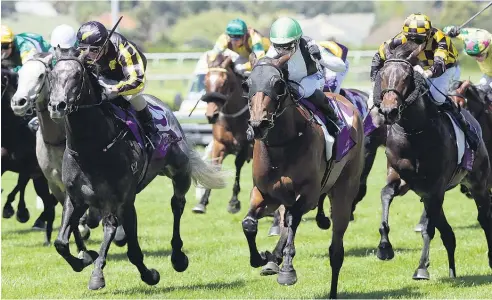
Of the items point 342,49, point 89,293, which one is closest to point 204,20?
point 342,49

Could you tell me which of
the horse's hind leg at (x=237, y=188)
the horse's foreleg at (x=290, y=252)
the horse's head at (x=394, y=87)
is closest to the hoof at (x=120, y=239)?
the horse's foreleg at (x=290, y=252)

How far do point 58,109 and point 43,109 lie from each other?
197 centimetres

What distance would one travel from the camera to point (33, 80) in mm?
9336

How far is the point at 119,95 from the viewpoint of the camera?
8.89 metres

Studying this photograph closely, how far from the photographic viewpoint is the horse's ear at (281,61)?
8062 mm

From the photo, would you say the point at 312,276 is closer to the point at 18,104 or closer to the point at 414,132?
the point at 414,132

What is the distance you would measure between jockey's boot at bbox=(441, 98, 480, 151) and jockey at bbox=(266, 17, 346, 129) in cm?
156

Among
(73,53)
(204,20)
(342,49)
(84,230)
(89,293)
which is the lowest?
(204,20)

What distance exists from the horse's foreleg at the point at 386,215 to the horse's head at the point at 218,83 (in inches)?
183

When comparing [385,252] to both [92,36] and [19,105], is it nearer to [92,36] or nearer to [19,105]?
[92,36]

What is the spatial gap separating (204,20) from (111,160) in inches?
1929

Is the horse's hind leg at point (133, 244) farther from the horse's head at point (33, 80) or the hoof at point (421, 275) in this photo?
the hoof at point (421, 275)

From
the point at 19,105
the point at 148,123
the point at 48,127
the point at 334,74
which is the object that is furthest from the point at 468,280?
the point at 19,105

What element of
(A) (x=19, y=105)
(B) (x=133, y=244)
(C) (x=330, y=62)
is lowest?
(B) (x=133, y=244)
